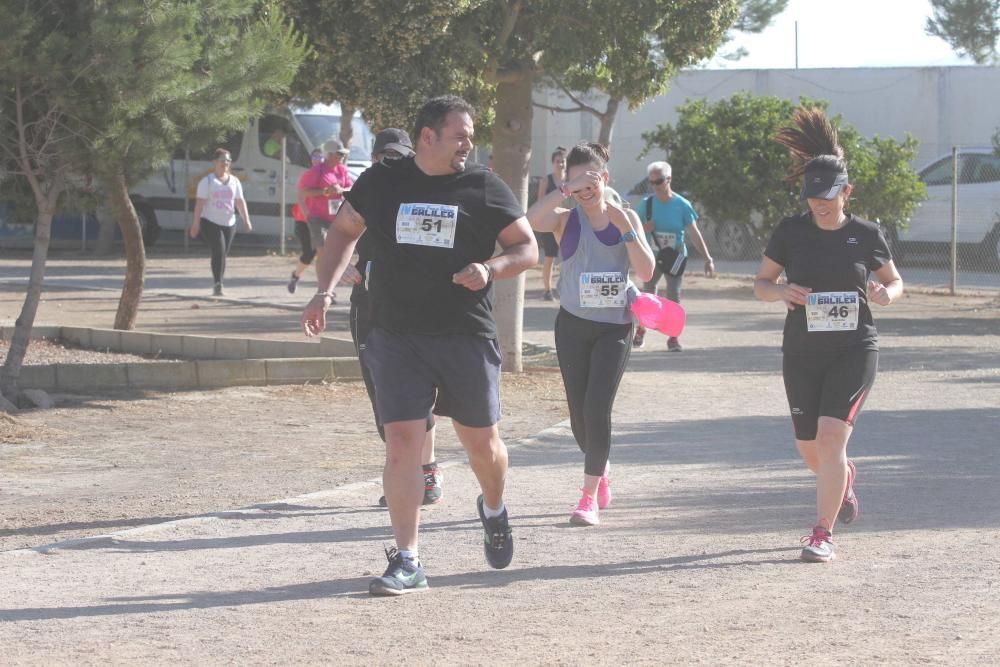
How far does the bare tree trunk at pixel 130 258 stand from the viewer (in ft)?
41.0

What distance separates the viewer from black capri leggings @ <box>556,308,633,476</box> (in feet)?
23.9

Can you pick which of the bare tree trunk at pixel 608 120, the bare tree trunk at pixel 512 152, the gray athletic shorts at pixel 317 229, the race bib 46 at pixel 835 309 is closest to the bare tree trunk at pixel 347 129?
the bare tree trunk at pixel 608 120

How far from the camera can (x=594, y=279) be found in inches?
288

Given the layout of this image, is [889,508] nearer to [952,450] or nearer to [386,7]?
[952,450]

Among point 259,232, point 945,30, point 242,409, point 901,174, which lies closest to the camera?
point 242,409

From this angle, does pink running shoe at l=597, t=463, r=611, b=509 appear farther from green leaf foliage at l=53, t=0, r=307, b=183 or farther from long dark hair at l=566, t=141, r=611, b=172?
green leaf foliage at l=53, t=0, r=307, b=183

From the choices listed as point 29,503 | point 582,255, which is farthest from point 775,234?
point 29,503

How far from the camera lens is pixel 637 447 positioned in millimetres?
9625

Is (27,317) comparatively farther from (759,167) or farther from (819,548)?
(759,167)

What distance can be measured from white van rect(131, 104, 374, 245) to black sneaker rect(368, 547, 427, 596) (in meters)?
20.6

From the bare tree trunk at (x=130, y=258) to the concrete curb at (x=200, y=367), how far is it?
54 centimetres

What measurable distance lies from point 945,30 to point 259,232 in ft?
42.9

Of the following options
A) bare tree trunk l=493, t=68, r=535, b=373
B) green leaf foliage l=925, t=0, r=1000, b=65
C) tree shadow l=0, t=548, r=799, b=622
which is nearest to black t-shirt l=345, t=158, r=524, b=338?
tree shadow l=0, t=548, r=799, b=622

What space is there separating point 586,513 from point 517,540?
0.46m
